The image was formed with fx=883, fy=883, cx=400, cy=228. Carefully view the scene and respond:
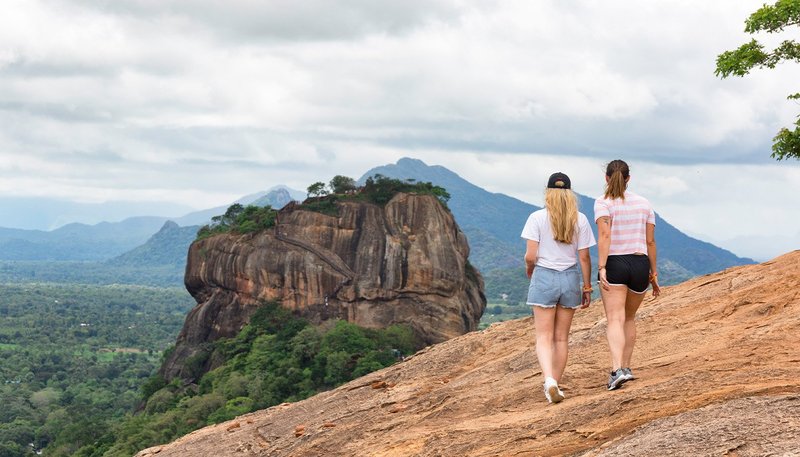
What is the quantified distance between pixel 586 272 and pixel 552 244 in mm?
510

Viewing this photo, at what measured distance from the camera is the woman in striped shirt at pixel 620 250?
30.5 ft

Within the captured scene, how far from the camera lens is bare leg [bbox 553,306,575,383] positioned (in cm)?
957

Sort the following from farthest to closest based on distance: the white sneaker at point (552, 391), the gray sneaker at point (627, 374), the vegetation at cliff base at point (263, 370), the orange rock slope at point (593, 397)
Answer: the vegetation at cliff base at point (263, 370)
the white sneaker at point (552, 391)
the gray sneaker at point (627, 374)
the orange rock slope at point (593, 397)

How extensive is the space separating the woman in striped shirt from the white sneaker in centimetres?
54

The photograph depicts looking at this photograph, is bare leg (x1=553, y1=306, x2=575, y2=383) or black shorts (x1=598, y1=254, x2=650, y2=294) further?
bare leg (x1=553, y1=306, x2=575, y2=383)

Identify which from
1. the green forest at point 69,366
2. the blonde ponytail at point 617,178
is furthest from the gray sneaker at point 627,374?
the green forest at point 69,366

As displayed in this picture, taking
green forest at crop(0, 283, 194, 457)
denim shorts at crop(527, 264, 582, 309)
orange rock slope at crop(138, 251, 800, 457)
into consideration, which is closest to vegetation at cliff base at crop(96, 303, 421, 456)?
green forest at crop(0, 283, 194, 457)

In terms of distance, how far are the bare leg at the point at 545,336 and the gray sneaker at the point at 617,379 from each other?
645 millimetres

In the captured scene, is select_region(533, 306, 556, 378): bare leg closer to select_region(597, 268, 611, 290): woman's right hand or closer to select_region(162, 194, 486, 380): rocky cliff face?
select_region(597, 268, 611, 290): woman's right hand

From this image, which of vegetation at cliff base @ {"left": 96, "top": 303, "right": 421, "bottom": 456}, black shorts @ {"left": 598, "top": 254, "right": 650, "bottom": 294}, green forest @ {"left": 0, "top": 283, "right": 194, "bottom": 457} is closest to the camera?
black shorts @ {"left": 598, "top": 254, "right": 650, "bottom": 294}

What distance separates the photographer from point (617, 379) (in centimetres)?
938

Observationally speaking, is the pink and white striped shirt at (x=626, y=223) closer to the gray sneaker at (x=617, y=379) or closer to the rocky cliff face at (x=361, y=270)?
the gray sneaker at (x=617, y=379)

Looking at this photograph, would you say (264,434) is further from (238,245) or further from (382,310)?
(238,245)

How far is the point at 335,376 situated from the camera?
49469 mm
